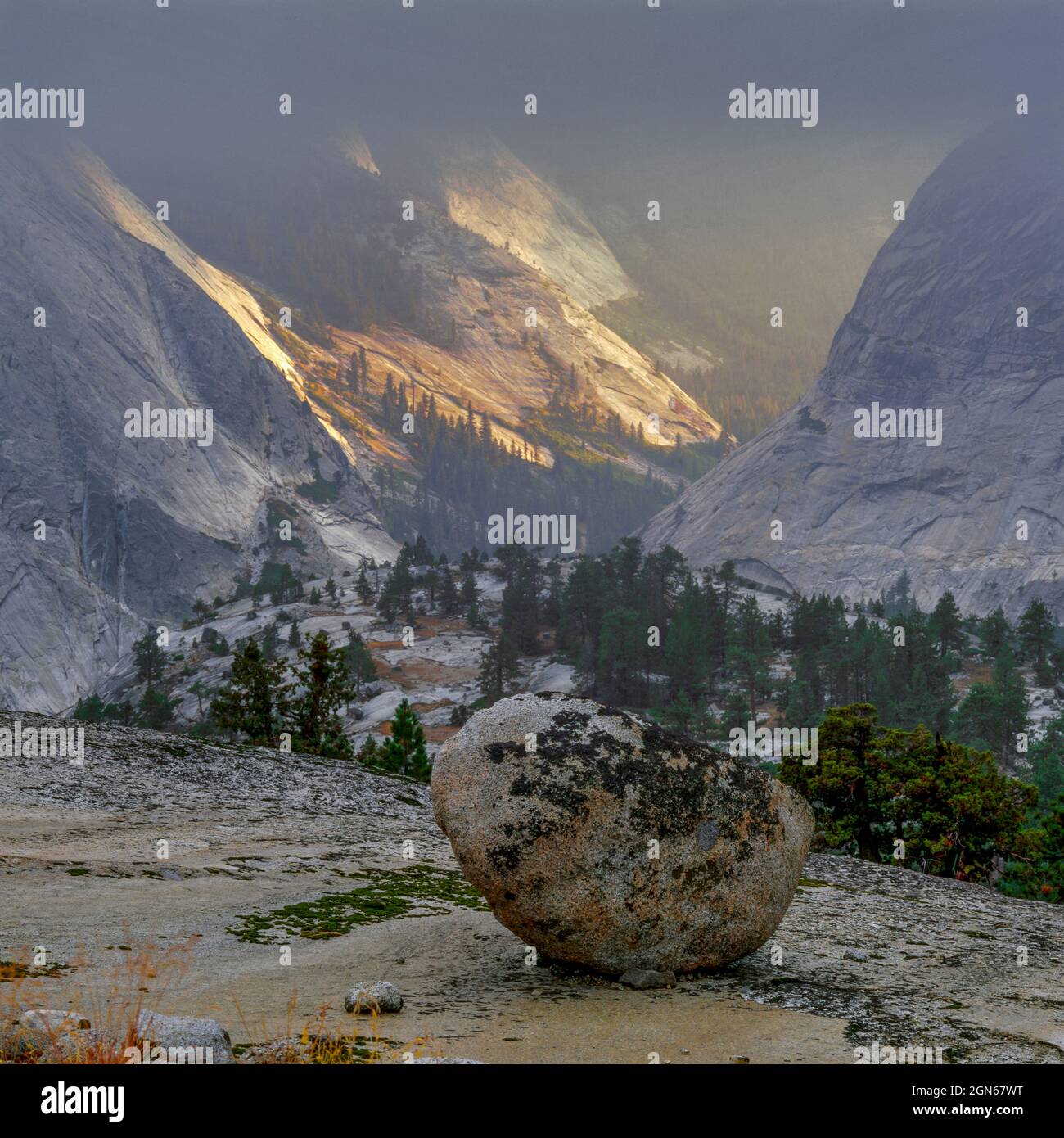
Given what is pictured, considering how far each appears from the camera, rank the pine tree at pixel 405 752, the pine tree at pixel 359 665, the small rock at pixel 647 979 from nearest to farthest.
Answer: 1. the small rock at pixel 647 979
2. the pine tree at pixel 405 752
3. the pine tree at pixel 359 665

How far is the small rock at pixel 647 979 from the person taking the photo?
52.3 feet

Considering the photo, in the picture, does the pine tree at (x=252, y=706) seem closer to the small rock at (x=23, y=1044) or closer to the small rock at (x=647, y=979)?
the small rock at (x=647, y=979)

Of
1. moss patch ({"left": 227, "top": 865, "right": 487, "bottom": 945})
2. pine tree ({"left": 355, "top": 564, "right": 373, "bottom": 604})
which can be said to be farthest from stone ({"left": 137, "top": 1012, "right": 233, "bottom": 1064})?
pine tree ({"left": 355, "top": 564, "right": 373, "bottom": 604})

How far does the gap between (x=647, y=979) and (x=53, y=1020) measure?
7.87 metres

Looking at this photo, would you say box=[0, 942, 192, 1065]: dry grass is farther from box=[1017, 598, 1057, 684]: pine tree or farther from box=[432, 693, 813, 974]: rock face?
box=[1017, 598, 1057, 684]: pine tree

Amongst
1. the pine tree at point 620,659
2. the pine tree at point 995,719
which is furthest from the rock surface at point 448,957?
the pine tree at point 620,659

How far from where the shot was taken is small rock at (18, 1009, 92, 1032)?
1117cm

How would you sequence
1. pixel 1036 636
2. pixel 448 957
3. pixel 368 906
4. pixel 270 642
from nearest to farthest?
1. pixel 448 957
2. pixel 368 906
3. pixel 1036 636
4. pixel 270 642

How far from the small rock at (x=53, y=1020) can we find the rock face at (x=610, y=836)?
216 inches

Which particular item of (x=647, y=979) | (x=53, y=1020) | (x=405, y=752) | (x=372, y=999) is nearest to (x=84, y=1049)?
(x=53, y=1020)

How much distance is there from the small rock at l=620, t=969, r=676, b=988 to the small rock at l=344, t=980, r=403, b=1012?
3.52m

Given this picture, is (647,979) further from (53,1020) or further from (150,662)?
(150,662)

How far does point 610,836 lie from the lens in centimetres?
1577
